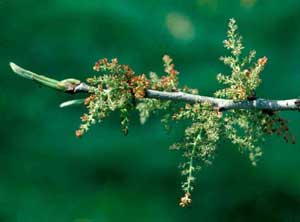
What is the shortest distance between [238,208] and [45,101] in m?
1.46

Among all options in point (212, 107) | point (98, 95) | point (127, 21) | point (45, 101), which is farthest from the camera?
point (127, 21)

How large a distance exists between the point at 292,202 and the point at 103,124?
1323 mm

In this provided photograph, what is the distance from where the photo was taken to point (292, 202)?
3359 mm

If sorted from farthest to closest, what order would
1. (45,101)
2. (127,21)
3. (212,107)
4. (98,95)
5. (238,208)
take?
1. (127,21)
2. (45,101)
3. (238,208)
4. (212,107)
5. (98,95)

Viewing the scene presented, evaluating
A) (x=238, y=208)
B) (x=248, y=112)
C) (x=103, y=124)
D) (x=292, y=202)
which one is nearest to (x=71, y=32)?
(x=103, y=124)

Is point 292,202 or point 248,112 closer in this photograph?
point 248,112

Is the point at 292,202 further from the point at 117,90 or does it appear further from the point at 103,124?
the point at 117,90

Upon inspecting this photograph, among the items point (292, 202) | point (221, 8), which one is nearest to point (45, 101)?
point (221, 8)

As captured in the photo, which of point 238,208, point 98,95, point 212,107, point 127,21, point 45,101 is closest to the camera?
point 98,95

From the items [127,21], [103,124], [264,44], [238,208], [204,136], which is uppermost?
[127,21]

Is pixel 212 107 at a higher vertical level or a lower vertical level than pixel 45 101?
lower

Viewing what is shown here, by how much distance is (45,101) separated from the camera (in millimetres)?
3543

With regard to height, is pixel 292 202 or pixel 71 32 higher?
pixel 71 32

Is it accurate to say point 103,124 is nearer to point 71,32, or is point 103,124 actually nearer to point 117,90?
point 71,32
